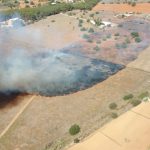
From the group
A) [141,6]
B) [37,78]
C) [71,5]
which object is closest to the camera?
[37,78]

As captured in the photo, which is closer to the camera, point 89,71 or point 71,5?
point 89,71

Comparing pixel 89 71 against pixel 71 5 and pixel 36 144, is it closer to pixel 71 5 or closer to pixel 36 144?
pixel 36 144

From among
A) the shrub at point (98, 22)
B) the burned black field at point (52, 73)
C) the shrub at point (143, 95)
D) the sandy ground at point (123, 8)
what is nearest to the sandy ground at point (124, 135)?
the shrub at point (143, 95)

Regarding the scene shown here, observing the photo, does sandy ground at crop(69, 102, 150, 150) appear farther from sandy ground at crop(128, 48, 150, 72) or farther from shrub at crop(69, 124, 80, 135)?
sandy ground at crop(128, 48, 150, 72)

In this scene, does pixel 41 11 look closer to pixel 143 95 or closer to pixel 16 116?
pixel 16 116

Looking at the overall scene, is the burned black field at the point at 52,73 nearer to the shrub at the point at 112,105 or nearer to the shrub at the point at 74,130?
the shrub at the point at 112,105

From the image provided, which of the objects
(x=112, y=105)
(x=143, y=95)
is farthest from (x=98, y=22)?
(x=112, y=105)

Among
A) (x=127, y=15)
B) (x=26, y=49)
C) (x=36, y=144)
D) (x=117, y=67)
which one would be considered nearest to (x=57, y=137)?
(x=36, y=144)
